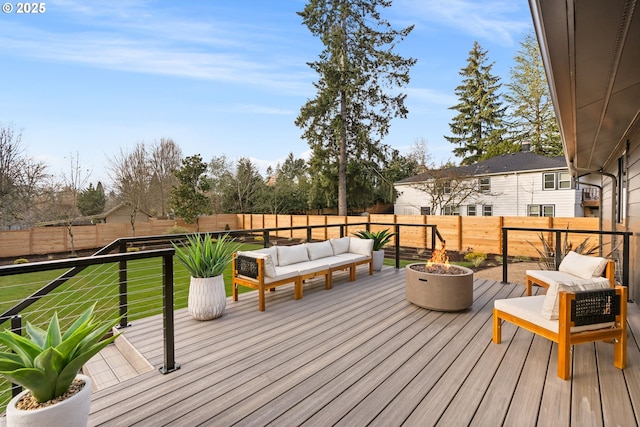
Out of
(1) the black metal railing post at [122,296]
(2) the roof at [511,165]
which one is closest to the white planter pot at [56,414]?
(1) the black metal railing post at [122,296]

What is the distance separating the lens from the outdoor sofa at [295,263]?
4074mm

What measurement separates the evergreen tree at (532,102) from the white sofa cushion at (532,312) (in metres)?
21.9

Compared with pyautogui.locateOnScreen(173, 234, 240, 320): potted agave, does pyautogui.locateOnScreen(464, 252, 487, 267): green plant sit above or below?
below

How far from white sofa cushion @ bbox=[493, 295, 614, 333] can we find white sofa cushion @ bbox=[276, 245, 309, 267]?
9.35ft

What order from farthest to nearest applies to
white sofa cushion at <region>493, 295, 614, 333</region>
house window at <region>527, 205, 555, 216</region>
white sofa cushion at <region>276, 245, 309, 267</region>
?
house window at <region>527, 205, 555, 216</region> < white sofa cushion at <region>276, 245, 309, 267</region> < white sofa cushion at <region>493, 295, 614, 333</region>

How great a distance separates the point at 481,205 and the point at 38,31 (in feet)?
65.5

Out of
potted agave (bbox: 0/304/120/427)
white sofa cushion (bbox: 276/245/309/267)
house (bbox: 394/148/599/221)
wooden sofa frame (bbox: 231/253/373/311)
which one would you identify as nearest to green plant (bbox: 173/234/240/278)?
wooden sofa frame (bbox: 231/253/373/311)

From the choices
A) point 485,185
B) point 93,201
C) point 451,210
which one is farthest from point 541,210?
point 93,201

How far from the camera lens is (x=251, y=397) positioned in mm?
2164

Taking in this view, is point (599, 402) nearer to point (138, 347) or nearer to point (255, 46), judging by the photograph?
point (138, 347)

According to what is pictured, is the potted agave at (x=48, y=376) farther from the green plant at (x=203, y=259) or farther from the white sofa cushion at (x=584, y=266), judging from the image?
the white sofa cushion at (x=584, y=266)

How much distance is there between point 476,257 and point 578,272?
21.2 feet

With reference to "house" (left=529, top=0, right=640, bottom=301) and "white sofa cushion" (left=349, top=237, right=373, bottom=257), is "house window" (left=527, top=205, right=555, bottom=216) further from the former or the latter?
"white sofa cushion" (left=349, top=237, right=373, bottom=257)

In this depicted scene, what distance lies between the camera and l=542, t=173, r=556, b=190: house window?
15.8 m
